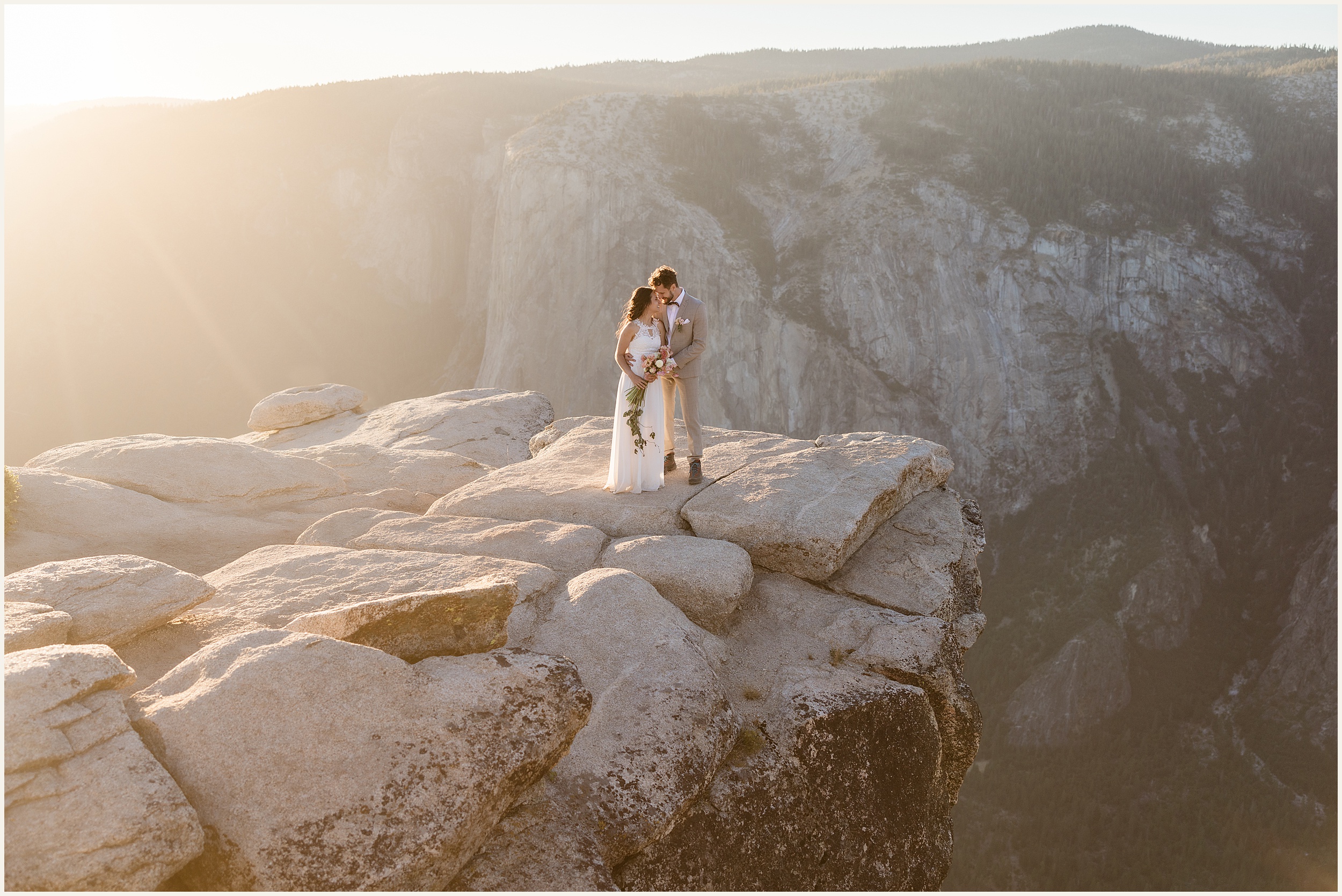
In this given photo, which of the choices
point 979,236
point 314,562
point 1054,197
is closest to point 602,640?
point 314,562

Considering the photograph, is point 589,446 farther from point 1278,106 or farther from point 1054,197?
point 1278,106

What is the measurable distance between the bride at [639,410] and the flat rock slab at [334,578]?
226cm

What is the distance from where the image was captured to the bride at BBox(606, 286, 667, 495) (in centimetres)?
934

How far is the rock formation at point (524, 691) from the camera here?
433 centimetres

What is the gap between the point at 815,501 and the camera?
8797 millimetres

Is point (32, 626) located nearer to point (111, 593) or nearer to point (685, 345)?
point (111, 593)

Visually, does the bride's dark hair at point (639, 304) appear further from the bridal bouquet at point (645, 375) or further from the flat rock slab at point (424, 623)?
the flat rock slab at point (424, 623)

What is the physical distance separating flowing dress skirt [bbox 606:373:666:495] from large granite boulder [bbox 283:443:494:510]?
370cm

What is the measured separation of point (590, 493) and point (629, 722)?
4.18 m

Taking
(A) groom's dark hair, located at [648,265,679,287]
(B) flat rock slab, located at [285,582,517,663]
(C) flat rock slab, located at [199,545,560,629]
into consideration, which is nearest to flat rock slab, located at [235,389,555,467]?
(A) groom's dark hair, located at [648,265,679,287]

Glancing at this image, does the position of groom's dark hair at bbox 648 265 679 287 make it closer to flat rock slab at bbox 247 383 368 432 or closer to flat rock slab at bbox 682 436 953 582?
flat rock slab at bbox 682 436 953 582

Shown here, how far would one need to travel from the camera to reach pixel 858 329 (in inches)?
1537

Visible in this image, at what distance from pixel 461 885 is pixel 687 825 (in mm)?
1640

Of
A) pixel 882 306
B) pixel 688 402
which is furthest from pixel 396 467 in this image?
pixel 882 306
